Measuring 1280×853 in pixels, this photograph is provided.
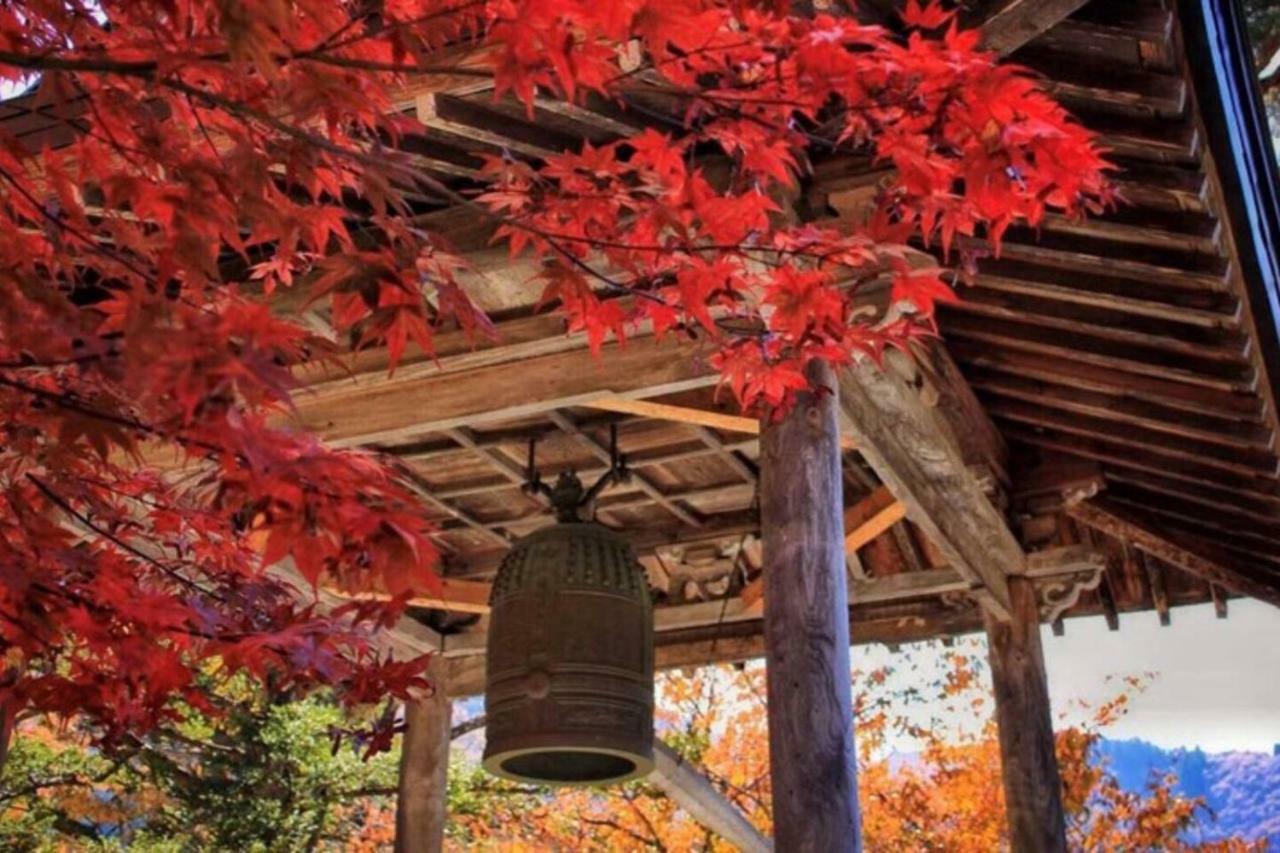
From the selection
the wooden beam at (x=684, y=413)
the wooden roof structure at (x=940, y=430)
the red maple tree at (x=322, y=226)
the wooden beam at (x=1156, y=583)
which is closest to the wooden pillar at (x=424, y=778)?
the wooden roof structure at (x=940, y=430)

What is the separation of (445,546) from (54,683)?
4.54 meters

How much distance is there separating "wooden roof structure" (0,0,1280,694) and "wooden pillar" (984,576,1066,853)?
210 mm

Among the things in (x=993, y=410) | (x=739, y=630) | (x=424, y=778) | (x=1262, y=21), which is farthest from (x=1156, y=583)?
(x=1262, y=21)

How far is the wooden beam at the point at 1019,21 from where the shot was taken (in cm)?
402

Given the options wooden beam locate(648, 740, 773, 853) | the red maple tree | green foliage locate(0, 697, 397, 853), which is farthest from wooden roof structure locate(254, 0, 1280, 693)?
green foliage locate(0, 697, 397, 853)

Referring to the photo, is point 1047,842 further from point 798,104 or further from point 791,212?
point 798,104

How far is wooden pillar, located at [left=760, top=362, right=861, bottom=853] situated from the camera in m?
3.96

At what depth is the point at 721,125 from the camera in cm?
337

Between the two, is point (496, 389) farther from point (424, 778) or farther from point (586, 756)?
point (424, 778)

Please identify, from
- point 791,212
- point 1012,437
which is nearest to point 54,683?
point 791,212

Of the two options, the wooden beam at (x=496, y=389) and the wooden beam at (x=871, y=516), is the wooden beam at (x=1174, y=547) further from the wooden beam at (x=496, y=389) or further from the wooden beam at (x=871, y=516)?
the wooden beam at (x=496, y=389)

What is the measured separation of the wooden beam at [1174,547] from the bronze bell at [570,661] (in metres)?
2.81

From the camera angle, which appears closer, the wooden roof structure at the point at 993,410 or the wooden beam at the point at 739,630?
the wooden roof structure at the point at 993,410

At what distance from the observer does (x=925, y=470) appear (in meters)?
6.30
